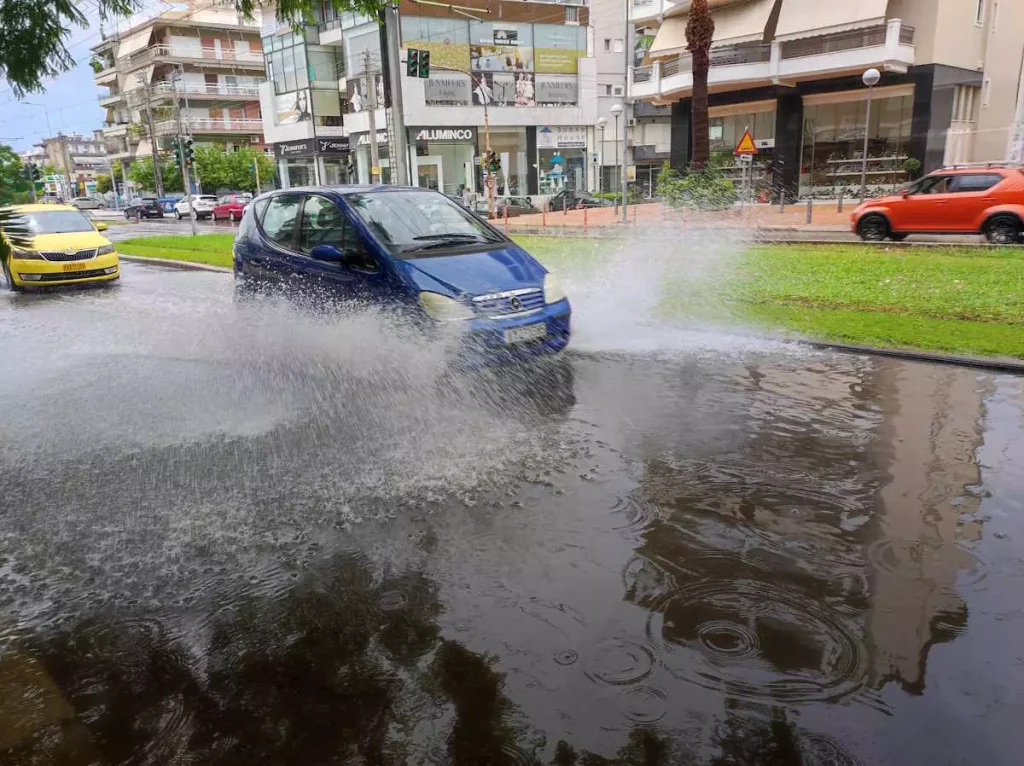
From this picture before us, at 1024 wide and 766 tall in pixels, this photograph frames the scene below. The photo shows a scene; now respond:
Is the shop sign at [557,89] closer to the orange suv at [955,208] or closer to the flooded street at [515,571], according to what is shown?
the orange suv at [955,208]

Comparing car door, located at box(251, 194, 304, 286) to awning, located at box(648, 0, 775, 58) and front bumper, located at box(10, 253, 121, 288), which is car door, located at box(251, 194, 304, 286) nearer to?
front bumper, located at box(10, 253, 121, 288)

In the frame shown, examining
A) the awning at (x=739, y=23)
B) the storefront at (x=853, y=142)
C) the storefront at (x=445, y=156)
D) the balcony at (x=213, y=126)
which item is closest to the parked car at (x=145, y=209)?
the balcony at (x=213, y=126)

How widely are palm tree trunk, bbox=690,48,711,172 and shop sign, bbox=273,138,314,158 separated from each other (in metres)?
29.7

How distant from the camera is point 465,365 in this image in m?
6.68

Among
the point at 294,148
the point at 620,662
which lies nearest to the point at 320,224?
the point at 620,662

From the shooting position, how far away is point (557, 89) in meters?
48.1

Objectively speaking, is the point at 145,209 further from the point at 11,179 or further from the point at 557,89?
the point at 11,179

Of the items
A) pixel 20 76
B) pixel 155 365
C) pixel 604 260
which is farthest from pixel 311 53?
pixel 20 76

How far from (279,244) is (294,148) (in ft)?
149

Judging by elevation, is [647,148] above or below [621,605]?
above

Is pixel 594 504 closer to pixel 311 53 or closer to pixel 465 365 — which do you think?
pixel 465 365

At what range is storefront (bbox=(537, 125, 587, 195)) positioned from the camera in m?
48.3

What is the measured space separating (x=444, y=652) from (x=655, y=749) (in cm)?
96

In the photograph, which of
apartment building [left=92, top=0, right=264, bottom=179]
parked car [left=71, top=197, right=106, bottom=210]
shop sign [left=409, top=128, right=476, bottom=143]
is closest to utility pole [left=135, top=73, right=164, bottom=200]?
apartment building [left=92, top=0, right=264, bottom=179]
